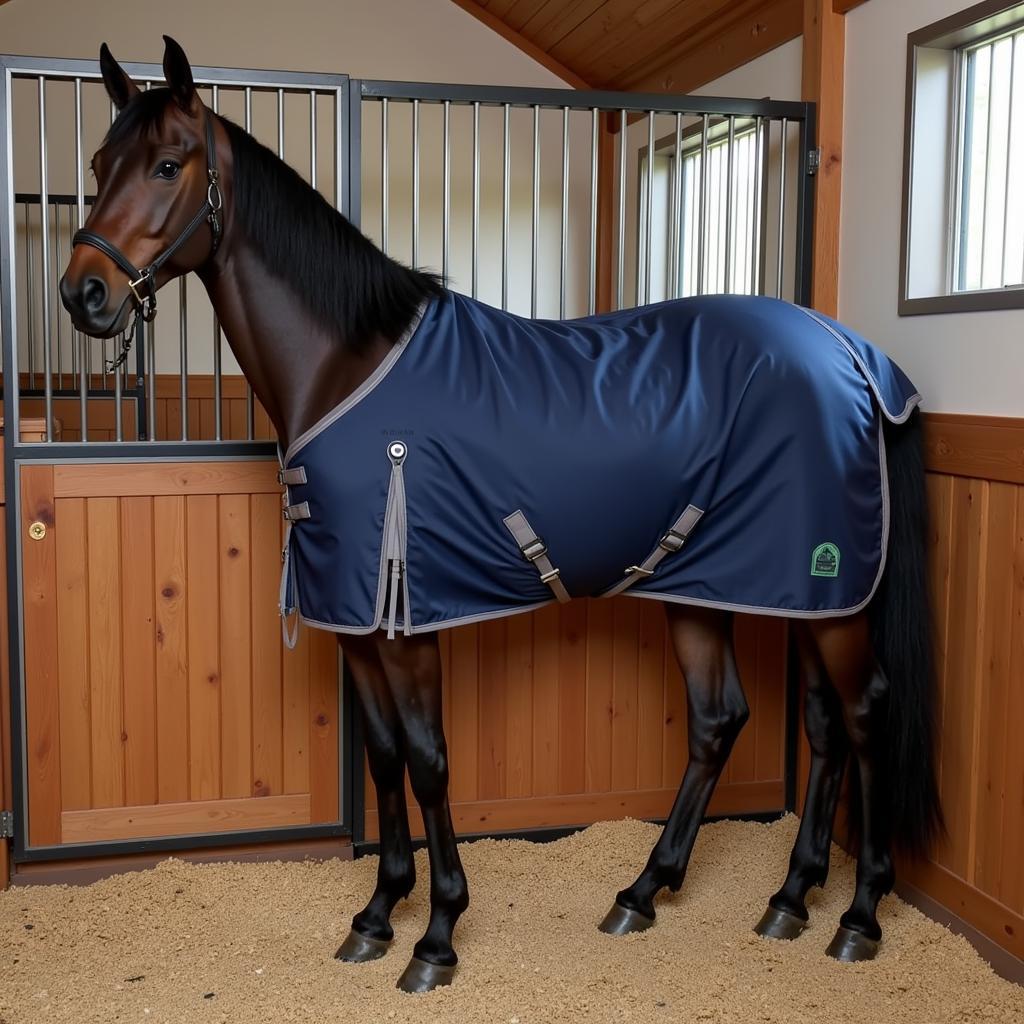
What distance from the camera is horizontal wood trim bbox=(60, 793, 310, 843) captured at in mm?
2523

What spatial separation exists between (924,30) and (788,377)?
2.95 ft

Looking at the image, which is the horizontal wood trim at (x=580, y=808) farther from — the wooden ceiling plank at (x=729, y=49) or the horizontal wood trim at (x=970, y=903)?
the wooden ceiling plank at (x=729, y=49)

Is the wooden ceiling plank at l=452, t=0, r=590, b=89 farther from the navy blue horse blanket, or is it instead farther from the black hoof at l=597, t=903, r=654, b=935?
the black hoof at l=597, t=903, r=654, b=935

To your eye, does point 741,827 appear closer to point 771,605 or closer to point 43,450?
point 771,605

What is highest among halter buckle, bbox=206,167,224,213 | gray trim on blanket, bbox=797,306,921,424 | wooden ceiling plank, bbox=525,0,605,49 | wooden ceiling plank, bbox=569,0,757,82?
wooden ceiling plank, bbox=525,0,605,49

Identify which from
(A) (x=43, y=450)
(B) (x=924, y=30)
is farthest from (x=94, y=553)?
(B) (x=924, y=30)

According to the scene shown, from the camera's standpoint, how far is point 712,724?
7.61ft

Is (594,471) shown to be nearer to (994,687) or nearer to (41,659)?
(994,687)

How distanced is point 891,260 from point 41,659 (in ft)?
7.01

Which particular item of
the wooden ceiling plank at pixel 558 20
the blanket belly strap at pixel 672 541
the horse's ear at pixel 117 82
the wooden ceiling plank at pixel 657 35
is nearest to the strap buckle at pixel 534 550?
the blanket belly strap at pixel 672 541

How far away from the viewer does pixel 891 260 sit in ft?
8.44

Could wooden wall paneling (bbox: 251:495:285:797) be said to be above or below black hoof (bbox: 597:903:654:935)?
above

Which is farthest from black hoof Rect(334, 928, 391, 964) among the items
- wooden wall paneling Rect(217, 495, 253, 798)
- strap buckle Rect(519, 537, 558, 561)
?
strap buckle Rect(519, 537, 558, 561)

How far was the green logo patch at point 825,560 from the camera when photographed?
2.11 metres
